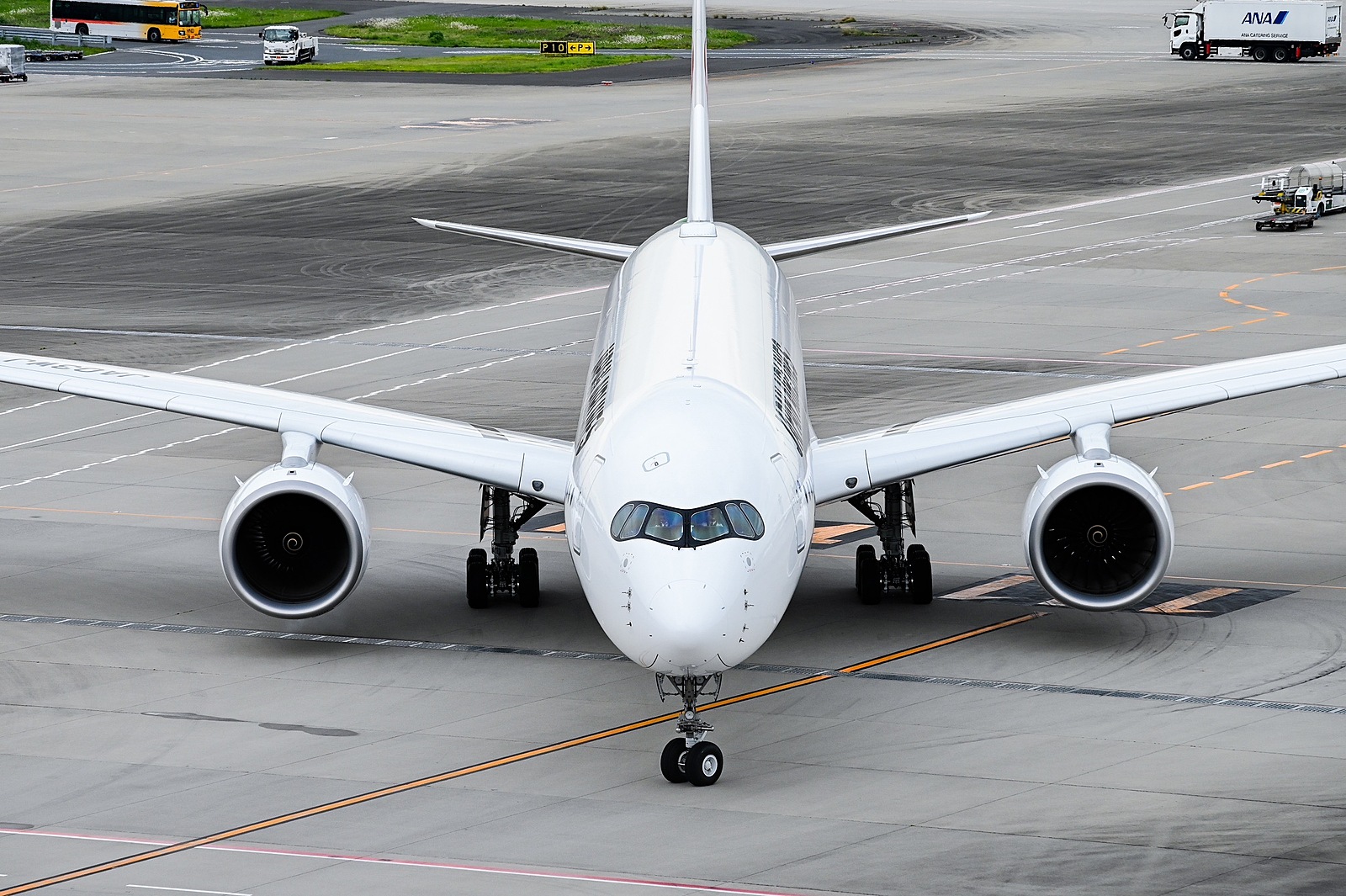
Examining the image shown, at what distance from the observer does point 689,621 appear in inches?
717

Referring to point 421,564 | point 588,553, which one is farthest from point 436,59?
point 588,553

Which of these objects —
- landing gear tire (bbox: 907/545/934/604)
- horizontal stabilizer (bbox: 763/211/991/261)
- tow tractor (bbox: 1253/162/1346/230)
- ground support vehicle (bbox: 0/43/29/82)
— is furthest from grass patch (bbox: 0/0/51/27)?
landing gear tire (bbox: 907/545/934/604)

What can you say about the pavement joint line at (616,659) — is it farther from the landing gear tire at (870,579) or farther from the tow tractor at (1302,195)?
the tow tractor at (1302,195)

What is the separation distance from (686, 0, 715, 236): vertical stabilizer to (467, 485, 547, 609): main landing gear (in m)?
4.85

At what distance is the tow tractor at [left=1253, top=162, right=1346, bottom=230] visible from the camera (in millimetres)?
59719

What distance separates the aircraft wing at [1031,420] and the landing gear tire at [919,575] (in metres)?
1.80

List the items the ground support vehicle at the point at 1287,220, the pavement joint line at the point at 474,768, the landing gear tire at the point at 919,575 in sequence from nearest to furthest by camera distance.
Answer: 1. the pavement joint line at the point at 474,768
2. the landing gear tire at the point at 919,575
3. the ground support vehicle at the point at 1287,220

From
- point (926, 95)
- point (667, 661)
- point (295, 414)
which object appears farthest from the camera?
point (926, 95)

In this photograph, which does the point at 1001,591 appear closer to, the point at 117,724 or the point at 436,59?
the point at 117,724

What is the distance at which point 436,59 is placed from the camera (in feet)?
406

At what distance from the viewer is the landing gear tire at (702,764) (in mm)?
19109

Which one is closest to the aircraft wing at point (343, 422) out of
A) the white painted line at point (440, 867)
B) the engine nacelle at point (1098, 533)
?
the engine nacelle at point (1098, 533)

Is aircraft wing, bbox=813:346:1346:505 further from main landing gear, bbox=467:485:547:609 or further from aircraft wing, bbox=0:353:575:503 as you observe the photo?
main landing gear, bbox=467:485:547:609

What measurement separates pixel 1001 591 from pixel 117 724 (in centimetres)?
1152
